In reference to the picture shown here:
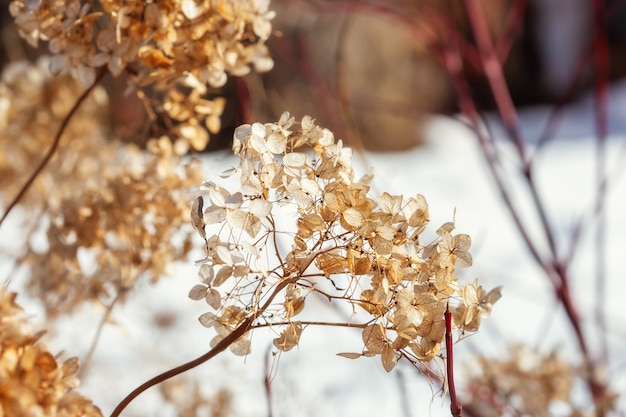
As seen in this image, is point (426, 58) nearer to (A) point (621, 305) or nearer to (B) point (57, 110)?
(A) point (621, 305)

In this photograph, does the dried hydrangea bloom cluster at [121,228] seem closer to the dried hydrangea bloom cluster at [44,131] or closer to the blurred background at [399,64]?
the dried hydrangea bloom cluster at [44,131]

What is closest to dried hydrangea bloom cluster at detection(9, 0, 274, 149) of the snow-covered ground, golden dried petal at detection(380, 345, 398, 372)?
the snow-covered ground

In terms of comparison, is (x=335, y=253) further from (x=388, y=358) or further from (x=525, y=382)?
(x=525, y=382)

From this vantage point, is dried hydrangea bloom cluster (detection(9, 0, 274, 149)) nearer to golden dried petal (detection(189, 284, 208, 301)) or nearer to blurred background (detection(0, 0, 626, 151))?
golden dried petal (detection(189, 284, 208, 301))

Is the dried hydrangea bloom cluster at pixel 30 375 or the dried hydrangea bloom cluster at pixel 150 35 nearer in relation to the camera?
the dried hydrangea bloom cluster at pixel 30 375

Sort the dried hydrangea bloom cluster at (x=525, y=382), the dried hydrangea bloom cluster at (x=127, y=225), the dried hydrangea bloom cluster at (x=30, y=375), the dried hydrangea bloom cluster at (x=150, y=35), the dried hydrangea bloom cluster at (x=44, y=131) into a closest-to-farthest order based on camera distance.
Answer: the dried hydrangea bloom cluster at (x=30, y=375)
the dried hydrangea bloom cluster at (x=150, y=35)
the dried hydrangea bloom cluster at (x=127, y=225)
the dried hydrangea bloom cluster at (x=525, y=382)
the dried hydrangea bloom cluster at (x=44, y=131)

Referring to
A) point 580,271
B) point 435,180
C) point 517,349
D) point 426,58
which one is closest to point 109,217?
point 517,349

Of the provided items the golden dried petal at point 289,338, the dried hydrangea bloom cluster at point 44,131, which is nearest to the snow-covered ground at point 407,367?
the golden dried petal at point 289,338
